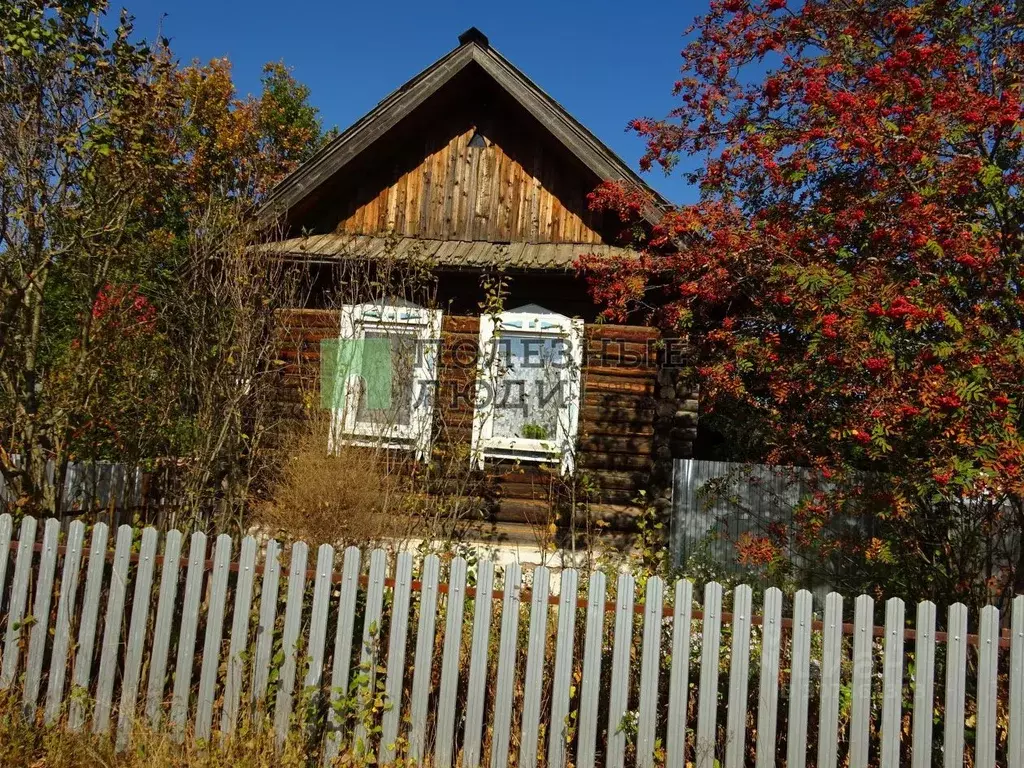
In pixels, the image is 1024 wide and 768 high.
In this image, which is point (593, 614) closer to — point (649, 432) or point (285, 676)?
point (285, 676)

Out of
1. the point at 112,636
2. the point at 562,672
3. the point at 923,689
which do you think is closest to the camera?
the point at 923,689

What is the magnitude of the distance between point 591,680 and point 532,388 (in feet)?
15.2

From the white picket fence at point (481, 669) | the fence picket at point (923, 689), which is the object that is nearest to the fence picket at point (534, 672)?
the white picket fence at point (481, 669)

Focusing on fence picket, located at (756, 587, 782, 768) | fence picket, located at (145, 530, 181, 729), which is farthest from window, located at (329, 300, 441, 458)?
fence picket, located at (756, 587, 782, 768)

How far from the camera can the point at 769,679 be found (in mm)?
3381

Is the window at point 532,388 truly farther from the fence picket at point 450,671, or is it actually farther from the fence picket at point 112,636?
the fence picket at point 112,636

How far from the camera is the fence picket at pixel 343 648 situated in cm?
354

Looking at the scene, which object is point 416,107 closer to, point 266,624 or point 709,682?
point 266,624

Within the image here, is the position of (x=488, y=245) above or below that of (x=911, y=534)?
above

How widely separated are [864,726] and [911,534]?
2309 millimetres

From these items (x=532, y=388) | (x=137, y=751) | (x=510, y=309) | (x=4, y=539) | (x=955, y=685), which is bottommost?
(x=137, y=751)

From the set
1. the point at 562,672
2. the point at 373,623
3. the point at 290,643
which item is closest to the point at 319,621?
the point at 290,643

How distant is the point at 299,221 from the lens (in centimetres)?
839

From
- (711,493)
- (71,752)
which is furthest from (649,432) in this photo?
(71,752)
